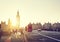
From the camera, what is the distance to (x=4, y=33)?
1937 inches

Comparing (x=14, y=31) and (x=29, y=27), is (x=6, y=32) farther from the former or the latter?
(x=14, y=31)

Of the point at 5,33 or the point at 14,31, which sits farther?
the point at 14,31

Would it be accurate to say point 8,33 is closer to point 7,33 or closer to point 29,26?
point 7,33

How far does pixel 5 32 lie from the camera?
49.6 metres

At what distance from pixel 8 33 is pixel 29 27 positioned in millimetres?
5943

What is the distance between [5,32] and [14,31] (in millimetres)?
Answer: 20625

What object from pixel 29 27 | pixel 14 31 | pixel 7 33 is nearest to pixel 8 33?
pixel 7 33

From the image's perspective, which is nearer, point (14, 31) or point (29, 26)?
point (29, 26)

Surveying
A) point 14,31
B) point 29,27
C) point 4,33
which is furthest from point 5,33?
point 14,31

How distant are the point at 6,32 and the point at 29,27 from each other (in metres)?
6.41

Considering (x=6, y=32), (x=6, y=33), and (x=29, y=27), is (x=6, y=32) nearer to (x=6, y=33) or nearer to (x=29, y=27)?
(x=6, y=33)

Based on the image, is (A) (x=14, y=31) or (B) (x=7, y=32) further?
(A) (x=14, y=31)

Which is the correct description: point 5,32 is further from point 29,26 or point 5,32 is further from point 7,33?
point 29,26

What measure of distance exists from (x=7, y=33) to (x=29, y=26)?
647 cm
